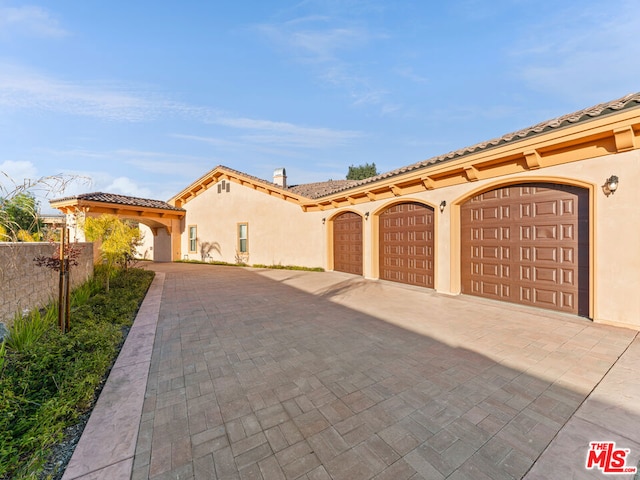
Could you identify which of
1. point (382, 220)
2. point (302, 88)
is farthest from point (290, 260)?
point (302, 88)

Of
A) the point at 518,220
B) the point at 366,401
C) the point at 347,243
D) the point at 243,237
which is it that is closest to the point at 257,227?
the point at 243,237

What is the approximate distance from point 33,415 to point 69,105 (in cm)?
1186

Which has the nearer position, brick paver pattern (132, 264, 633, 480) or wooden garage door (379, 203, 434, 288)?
brick paver pattern (132, 264, 633, 480)

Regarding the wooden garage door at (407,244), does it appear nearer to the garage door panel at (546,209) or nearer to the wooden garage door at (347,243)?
the wooden garage door at (347,243)

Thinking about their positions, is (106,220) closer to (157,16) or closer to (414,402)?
(157,16)

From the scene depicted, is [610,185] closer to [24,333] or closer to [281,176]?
[24,333]

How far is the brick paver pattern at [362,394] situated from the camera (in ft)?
6.54

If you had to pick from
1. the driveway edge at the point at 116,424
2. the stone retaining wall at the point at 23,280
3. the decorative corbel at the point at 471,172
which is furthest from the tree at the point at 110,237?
the decorative corbel at the point at 471,172

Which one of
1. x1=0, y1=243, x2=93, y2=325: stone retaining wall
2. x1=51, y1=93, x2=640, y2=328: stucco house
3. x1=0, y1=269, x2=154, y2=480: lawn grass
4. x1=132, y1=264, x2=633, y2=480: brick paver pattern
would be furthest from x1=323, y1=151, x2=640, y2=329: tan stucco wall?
x1=0, y1=243, x2=93, y2=325: stone retaining wall

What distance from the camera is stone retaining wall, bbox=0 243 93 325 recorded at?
3742 millimetres

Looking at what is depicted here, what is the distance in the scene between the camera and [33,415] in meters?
2.28

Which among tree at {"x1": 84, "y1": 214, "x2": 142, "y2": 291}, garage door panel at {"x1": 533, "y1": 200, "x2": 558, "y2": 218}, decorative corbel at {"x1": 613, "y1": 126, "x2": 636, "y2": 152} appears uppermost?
decorative corbel at {"x1": 613, "y1": 126, "x2": 636, "y2": 152}

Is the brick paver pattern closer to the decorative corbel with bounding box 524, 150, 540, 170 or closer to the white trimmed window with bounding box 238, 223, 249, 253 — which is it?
the decorative corbel with bounding box 524, 150, 540, 170

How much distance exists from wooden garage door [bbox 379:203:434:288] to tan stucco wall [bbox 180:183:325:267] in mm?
3900
